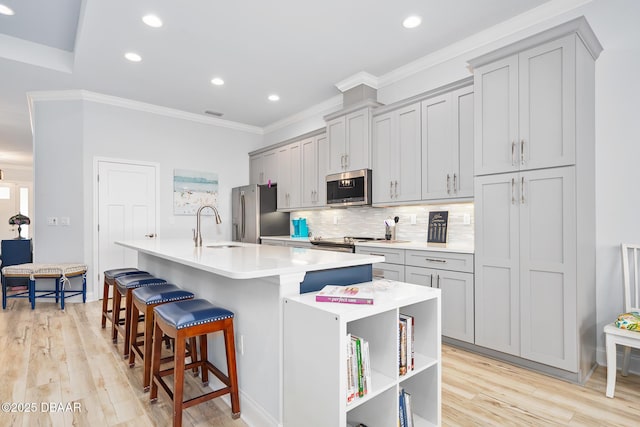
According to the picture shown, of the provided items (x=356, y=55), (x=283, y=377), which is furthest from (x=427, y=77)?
(x=283, y=377)

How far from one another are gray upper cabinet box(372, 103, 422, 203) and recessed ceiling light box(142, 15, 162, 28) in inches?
91.4

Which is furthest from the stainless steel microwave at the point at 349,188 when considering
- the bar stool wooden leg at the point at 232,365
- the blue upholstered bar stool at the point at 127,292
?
the bar stool wooden leg at the point at 232,365

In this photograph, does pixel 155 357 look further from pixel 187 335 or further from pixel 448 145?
pixel 448 145

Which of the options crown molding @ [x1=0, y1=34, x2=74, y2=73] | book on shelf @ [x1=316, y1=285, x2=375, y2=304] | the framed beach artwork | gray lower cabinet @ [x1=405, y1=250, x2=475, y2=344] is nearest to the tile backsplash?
gray lower cabinet @ [x1=405, y1=250, x2=475, y2=344]

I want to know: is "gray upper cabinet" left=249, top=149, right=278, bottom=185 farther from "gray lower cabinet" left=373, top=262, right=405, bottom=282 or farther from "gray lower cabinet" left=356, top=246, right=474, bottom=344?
"gray lower cabinet" left=356, top=246, right=474, bottom=344

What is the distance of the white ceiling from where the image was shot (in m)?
2.80

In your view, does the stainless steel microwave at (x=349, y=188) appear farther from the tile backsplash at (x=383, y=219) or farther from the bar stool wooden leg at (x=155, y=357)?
the bar stool wooden leg at (x=155, y=357)

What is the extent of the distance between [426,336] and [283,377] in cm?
77

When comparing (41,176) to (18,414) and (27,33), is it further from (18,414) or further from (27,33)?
(18,414)

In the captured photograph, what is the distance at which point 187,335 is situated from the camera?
169 centimetres

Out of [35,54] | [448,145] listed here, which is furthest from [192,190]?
[448,145]

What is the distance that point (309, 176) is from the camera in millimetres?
4898

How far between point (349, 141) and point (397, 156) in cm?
74

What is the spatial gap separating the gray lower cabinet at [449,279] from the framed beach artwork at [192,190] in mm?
3554
